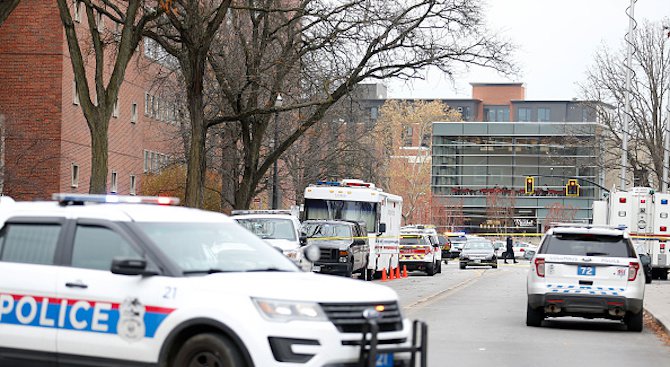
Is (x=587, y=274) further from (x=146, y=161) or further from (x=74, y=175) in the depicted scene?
(x=146, y=161)

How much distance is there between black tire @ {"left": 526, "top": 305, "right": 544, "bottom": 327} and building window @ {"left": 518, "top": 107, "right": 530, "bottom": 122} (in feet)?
447

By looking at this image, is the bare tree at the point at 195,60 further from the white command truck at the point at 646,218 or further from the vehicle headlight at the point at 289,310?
the vehicle headlight at the point at 289,310

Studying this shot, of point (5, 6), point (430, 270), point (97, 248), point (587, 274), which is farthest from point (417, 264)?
point (97, 248)

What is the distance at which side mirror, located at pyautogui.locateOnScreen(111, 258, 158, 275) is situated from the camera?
31.6 feet

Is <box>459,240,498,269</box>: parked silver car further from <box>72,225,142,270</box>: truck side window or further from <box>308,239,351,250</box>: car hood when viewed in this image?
<box>72,225,142,270</box>: truck side window

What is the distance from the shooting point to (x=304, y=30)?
39.8 meters

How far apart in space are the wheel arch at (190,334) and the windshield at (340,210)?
102 feet

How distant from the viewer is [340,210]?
134 ft

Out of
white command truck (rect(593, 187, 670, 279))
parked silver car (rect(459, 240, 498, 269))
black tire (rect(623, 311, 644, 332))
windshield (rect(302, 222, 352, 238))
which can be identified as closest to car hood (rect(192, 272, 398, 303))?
black tire (rect(623, 311, 644, 332))

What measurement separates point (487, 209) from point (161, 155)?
69.5 meters

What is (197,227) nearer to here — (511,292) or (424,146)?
(511,292)

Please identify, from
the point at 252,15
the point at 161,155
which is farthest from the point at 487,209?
the point at 252,15

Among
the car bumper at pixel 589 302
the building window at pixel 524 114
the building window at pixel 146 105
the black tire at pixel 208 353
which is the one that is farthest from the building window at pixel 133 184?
the building window at pixel 524 114

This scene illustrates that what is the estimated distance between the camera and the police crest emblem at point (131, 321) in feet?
31.9
